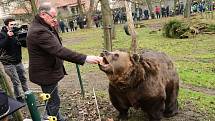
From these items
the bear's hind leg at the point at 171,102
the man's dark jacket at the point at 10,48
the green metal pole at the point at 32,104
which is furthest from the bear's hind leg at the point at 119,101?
the man's dark jacket at the point at 10,48

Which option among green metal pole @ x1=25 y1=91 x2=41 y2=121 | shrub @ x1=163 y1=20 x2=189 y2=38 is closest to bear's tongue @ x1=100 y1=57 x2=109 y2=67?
green metal pole @ x1=25 y1=91 x2=41 y2=121

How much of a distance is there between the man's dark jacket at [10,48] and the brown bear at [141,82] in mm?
2726

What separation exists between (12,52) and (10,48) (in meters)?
0.11

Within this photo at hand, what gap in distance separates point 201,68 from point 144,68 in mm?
7196

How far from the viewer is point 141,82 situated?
21.6ft

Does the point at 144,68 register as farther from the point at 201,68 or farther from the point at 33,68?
the point at 201,68

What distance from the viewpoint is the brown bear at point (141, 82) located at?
20.5 feet

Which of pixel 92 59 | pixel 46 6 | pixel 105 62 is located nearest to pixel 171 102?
pixel 105 62

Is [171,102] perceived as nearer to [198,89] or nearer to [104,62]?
[104,62]

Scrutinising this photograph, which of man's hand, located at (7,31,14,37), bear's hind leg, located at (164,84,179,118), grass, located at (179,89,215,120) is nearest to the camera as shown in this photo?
bear's hind leg, located at (164,84,179,118)

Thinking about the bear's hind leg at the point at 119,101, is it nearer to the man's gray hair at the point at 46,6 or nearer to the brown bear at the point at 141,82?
the brown bear at the point at 141,82

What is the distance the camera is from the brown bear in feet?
20.5

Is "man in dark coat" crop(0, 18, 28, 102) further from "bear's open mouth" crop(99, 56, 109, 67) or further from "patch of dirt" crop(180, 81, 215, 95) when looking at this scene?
"patch of dirt" crop(180, 81, 215, 95)

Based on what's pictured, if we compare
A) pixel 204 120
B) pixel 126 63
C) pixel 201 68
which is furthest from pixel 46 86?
pixel 201 68
